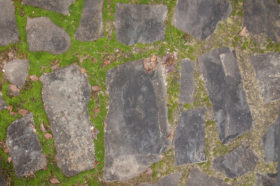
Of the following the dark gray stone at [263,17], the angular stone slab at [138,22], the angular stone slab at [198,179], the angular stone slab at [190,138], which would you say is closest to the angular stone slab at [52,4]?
the angular stone slab at [138,22]

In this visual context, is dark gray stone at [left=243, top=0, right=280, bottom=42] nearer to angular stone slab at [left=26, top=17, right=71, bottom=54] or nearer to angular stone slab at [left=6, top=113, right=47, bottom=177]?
angular stone slab at [left=26, top=17, right=71, bottom=54]

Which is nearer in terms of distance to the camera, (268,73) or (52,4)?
(52,4)

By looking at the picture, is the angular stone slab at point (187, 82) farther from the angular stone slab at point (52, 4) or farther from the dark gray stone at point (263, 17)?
the angular stone slab at point (52, 4)

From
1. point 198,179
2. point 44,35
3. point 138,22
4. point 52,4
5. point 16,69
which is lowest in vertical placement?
point 198,179

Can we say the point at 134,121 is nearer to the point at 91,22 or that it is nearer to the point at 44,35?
the point at 91,22

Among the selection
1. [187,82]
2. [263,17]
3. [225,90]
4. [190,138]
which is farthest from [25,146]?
[263,17]

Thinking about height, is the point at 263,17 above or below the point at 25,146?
above
